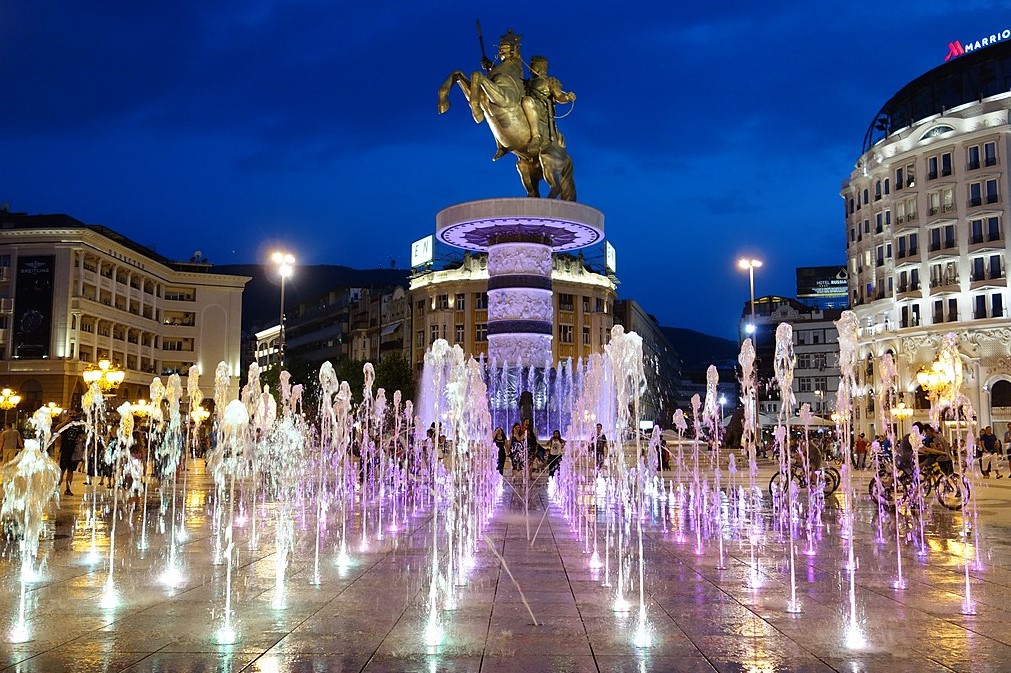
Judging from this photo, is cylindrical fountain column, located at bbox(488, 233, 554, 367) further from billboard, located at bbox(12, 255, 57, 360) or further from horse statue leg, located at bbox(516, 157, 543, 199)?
billboard, located at bbox(12, 255, 57, 360)

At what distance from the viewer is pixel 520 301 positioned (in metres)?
33.9

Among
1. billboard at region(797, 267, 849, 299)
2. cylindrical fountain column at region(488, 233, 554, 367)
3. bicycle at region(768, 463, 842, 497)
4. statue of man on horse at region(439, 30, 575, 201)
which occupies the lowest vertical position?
bicycle at region(768, 463, 842, 497)

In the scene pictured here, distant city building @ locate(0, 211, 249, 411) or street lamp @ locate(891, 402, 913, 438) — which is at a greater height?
distant city building @ locate(0, 211, 249, 411)

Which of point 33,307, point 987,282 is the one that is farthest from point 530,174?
point 33,307

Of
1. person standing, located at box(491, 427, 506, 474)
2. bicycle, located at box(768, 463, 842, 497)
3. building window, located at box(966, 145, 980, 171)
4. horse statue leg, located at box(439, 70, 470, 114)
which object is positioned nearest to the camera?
bicycle, located at box(768, 463, 842, 497)

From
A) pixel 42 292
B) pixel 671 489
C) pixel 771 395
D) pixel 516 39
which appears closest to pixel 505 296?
pixel 516 39

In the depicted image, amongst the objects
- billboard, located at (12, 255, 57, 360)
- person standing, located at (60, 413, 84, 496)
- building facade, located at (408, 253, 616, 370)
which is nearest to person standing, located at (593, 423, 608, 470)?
person standing, located at (60, 413, 84, 496)

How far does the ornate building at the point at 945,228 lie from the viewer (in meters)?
58.7

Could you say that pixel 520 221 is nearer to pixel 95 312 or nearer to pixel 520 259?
pixel 520 259

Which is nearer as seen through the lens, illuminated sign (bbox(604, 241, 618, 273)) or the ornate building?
the ornate building

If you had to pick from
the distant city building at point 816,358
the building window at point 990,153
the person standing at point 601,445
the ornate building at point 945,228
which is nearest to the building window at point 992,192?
the ornate building at point 945,228

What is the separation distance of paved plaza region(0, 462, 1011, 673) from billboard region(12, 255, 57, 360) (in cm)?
5713

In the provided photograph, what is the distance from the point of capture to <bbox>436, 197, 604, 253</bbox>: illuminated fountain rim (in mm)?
33469

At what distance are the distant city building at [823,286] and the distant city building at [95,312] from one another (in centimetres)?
7325
